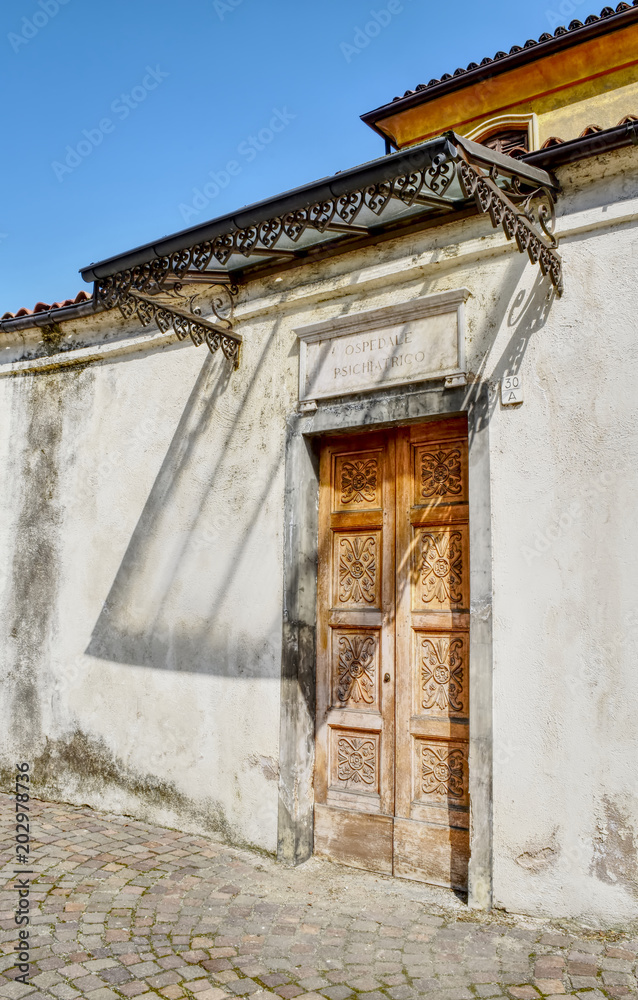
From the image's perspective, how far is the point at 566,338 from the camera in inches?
161

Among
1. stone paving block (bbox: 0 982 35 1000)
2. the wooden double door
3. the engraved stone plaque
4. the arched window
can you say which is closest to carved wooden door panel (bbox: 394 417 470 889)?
the wooden double door

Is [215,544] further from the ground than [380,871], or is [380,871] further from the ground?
[215,544]

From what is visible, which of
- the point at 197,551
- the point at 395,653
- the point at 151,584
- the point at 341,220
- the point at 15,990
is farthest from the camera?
the point at 151,584

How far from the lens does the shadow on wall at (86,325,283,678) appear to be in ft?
17.5

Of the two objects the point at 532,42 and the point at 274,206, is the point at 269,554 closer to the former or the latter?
the point at 274,206

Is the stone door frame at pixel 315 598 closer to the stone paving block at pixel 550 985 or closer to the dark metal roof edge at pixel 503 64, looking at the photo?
the stone paving block at pixel 550 985

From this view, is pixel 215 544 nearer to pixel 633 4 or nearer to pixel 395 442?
pixel 395 442

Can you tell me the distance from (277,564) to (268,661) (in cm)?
66

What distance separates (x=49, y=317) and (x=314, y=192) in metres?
3.63

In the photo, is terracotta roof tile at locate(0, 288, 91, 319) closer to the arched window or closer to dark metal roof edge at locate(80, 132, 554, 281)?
dark metal roof edge at locate(80, 132, 554, 281)

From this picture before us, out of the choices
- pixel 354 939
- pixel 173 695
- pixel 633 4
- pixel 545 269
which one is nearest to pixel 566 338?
pixel 545 269

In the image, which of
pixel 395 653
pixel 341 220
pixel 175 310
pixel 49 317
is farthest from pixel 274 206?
pixel 49 317

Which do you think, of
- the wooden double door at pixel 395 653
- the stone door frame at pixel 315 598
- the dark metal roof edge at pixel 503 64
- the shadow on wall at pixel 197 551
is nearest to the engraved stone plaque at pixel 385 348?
the stone door frame at pixel 315 598

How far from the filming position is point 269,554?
5203mm
